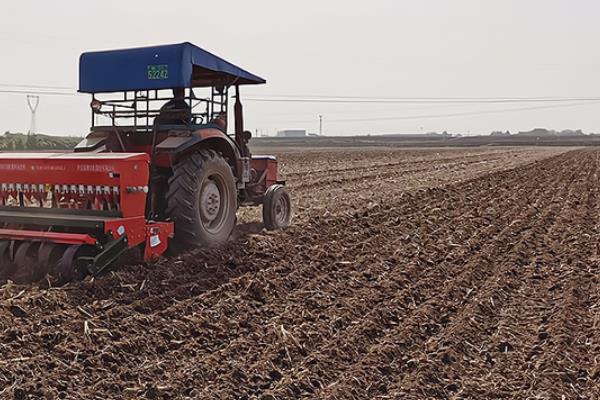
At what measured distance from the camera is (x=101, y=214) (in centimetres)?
573

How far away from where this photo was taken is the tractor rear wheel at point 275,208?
27.3ft

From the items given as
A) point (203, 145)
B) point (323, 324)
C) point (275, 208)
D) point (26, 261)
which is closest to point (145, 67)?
point (203, 145)

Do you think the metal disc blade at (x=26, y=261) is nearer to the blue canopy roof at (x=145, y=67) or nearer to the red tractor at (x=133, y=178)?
the red tractor at (x=133, y=178)

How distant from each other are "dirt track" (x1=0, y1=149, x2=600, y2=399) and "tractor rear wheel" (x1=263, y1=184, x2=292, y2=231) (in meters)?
0.32

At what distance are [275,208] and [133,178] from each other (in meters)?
3.04

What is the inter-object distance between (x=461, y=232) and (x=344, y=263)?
285 cm

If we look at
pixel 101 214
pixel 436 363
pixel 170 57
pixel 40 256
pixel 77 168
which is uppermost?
pixel 170 57

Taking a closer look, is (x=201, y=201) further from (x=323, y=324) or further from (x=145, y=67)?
(x=323, y=324)

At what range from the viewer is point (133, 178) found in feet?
18.6

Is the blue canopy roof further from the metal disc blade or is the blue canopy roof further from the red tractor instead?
the metal disc blade

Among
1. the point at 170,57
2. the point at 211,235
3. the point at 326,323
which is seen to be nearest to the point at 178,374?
the point at 326,323

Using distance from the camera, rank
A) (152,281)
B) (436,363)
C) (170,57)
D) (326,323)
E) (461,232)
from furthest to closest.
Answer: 1. (461,232)
2. (170,57)
3. (152,281)
4. (326,323)
5. (436,363)

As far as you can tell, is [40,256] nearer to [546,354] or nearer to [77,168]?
[77,168]

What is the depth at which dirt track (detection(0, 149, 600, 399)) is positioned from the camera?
3.76m
